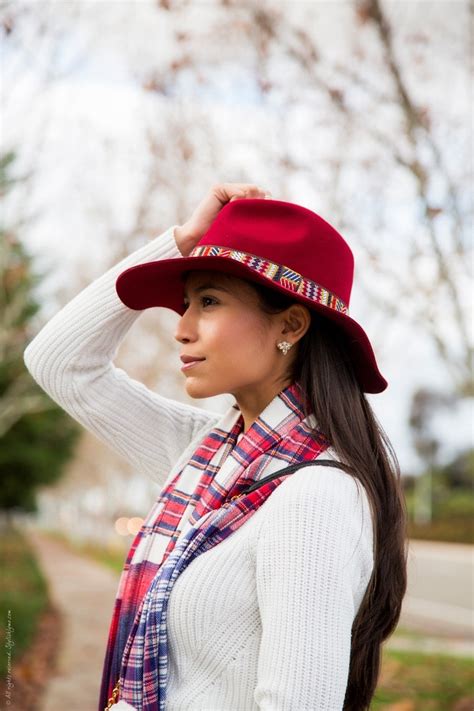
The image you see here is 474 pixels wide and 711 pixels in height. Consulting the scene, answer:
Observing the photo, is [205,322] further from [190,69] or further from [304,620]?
[190,69]

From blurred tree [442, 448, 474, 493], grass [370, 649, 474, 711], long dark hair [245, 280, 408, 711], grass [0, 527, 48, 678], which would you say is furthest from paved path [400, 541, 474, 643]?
blurred tree [442, 448, 474, 493]

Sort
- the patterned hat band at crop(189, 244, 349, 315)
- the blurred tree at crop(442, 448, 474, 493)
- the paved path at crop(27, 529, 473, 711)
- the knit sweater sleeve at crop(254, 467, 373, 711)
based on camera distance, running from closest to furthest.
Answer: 1. the knit sweater sleeve at crop(254, 467, 373, 711)
2. the patterned hat band at crop(189, 244, 349, 315)
3. the paved path at crop(27, 529, 473, 711)
4. the blurred tree at crop(442, 448, 474, 493)

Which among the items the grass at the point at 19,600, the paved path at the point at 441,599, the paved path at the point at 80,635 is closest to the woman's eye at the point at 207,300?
the grass at the point at 19,600

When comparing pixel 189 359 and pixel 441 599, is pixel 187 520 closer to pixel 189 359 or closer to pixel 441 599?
pixel 189 359

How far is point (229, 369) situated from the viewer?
1.92 metres

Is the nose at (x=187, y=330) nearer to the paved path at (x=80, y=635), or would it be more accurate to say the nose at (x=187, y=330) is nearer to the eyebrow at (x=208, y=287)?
the eyebrow at (x=208, y=287)

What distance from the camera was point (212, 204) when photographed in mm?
2219

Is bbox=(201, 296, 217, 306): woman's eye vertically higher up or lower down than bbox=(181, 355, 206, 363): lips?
higher up

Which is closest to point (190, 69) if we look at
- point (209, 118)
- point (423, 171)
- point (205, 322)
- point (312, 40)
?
point (209, 118)

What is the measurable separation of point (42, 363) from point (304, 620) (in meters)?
1.12

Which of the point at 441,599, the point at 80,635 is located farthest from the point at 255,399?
the point at 441,599

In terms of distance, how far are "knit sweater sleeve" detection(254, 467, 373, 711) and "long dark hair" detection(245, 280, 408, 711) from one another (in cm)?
16

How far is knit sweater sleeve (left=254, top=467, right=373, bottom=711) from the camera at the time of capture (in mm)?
1547

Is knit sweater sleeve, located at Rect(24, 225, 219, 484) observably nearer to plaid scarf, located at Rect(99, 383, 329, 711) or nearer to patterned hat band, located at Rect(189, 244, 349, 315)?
plaid scarf, located at Rect(99, 383, 329, 711)
